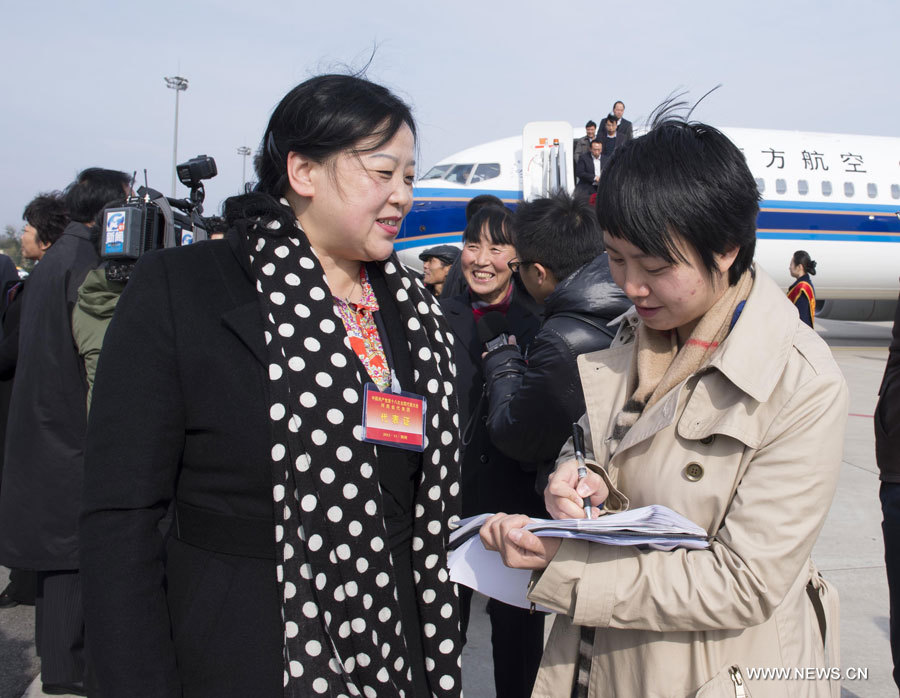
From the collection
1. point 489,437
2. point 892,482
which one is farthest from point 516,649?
point 892,482

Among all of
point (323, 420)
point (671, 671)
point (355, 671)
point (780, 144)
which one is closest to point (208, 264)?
point (323, 420)

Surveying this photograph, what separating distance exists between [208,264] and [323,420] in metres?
0.42

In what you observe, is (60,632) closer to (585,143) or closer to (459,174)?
(459,174)

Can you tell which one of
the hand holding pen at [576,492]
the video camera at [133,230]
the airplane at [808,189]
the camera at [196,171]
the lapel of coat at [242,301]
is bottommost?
the hand holding pen at [576,492]

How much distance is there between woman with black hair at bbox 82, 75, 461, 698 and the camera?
1.35 metres

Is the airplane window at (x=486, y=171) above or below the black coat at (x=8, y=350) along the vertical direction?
above

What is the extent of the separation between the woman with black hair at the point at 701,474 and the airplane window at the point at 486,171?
1231 centimetres

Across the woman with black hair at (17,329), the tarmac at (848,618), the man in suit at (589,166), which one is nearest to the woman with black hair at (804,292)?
the tarmac at (848,618)

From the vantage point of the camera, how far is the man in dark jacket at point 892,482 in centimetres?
227

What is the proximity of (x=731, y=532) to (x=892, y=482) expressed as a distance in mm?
1345

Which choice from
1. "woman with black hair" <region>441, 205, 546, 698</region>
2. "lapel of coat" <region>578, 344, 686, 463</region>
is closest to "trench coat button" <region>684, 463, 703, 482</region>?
"lapel of coat" <region>578, 344, 686, 463</region>

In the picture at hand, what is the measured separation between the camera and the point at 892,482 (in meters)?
2.31

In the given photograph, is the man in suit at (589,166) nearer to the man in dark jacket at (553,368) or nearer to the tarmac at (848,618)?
the tarmac at (848,618)

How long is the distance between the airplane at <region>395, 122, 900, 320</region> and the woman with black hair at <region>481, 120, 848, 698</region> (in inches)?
461
